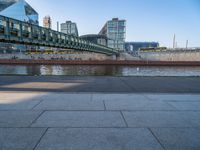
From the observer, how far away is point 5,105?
563 centimetres

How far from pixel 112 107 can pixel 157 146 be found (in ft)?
8.43

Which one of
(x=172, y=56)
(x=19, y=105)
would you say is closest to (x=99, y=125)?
(x=19, y=105)

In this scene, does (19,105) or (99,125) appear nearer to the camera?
(99,125)

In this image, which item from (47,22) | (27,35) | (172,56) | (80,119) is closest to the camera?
(80,119)

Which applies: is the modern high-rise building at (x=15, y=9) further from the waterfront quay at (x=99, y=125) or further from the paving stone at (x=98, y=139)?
the paving stone at (x=98, y=139)

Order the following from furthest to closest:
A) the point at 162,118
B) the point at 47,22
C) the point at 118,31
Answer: the point at 47,22, the point at 118,31, the point at 162,118

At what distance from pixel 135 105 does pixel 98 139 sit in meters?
2.84

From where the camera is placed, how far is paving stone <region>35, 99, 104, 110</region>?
17.6ft

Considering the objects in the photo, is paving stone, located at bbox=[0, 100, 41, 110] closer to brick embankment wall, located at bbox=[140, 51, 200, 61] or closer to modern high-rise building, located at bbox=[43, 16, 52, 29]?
brick embankment wall, located at bbox=[140, 51, 200, 61]

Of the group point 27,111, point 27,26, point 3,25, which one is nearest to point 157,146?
point 27,111

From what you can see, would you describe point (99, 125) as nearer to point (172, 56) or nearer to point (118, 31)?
point (172, 56)

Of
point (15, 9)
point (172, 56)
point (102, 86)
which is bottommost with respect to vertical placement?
point (102, 86)

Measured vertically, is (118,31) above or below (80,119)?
above

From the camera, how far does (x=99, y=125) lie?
3.95m
